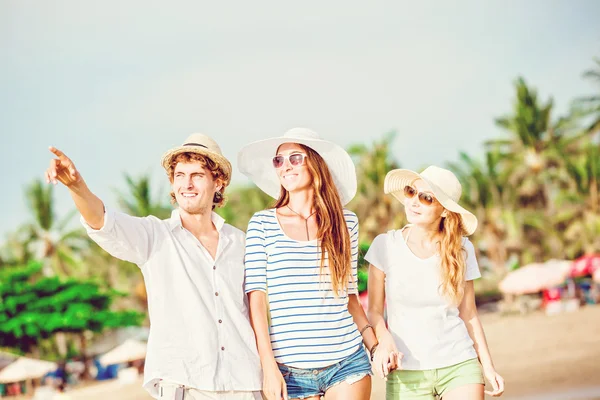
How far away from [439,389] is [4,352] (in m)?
36.1

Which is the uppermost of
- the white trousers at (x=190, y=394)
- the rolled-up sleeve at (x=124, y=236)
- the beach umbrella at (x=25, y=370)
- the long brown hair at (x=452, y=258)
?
the rolled-up sleeve at (x=124, y=236)

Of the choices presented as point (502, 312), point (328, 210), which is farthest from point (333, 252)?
point (502, 312)

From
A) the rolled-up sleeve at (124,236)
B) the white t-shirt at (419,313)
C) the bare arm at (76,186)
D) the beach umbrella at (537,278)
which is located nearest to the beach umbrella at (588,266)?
the beach umbrella at (537,278)

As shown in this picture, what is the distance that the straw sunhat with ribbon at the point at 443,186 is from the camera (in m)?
4.28

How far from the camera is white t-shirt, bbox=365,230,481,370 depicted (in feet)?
A: 13.4

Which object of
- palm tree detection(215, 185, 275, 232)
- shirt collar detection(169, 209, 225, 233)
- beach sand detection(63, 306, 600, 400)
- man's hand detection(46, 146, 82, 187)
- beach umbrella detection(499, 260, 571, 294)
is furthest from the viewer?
palm tree detection(215, 185, 275, 232)

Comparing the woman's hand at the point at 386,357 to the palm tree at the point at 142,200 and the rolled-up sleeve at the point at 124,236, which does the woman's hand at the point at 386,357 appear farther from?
the palm tree at the point at 142,200

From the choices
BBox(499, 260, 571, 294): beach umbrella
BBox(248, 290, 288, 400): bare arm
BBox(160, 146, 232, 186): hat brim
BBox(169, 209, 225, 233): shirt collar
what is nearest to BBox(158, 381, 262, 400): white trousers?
BBox(248, 290, 288, 400): bare arm

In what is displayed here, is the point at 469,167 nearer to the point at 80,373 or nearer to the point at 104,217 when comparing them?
the point at 80,373

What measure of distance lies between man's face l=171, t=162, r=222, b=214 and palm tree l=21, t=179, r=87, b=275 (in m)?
39.7

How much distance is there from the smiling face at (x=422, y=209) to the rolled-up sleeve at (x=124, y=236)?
60.1 inches

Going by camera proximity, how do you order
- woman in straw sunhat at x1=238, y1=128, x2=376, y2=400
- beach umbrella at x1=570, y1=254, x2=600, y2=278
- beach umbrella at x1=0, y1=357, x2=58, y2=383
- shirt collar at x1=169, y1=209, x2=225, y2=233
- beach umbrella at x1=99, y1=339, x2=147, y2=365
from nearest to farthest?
woman in straw sunhat at x1=238, y1=128, x2=376, y2=400
shirt collar at x1=169, y1=209, x2=225, y2=233
beach umbrella at x1=0, y1=357, x2=58, y2=383
beach umbrella at x1=99, y1=339, x2=147, y2=365
beach umbrella at x1=570, y1=254, x2=600, y2=278

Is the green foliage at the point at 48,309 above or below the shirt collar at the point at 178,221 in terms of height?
below

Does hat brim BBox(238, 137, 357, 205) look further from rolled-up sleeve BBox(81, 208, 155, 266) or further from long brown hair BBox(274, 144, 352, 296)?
rolled-up sleeve BBox(81, 208, 155, 266)
